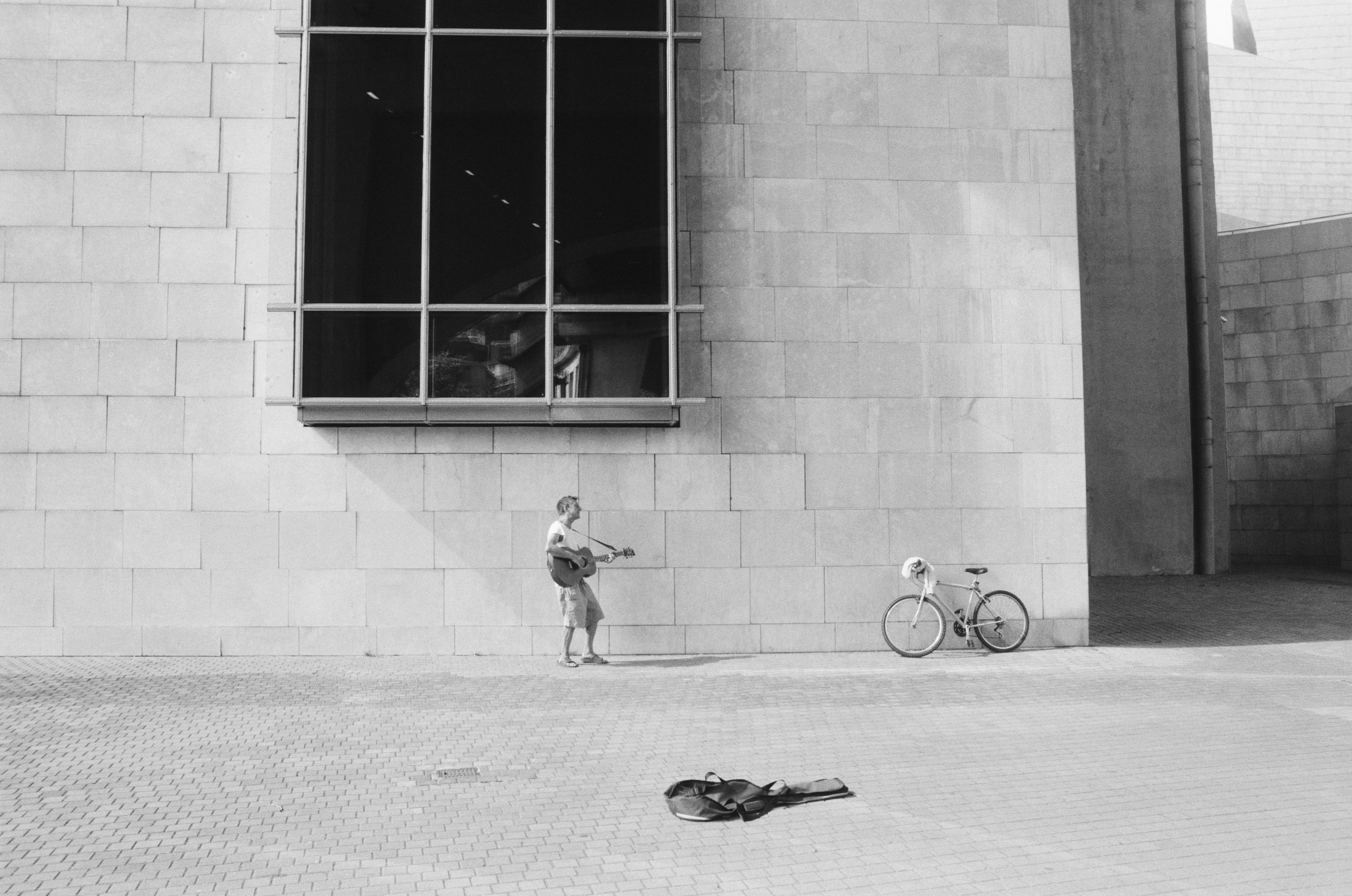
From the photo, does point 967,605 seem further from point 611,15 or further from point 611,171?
point 611,15

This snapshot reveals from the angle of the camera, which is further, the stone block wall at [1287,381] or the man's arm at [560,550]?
the stone block wall at [1287,381]

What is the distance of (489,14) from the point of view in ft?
43.6

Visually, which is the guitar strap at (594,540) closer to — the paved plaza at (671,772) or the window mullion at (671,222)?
the paved plaza at (671,772)

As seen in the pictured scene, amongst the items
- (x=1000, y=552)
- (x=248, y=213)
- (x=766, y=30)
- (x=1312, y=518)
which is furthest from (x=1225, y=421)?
(x=248, y=213)

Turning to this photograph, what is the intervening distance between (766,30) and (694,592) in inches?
268

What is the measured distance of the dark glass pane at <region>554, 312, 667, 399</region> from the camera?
13.2m

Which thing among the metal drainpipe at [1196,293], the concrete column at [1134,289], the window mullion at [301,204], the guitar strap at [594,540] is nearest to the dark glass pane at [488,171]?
the window mullion at [301,204]

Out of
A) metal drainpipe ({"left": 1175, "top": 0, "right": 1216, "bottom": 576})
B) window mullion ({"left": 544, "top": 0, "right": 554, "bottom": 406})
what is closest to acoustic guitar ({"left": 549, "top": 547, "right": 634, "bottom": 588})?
window mullion ({"left": 544, "top": 0, "right": 554, "bottom": 406})

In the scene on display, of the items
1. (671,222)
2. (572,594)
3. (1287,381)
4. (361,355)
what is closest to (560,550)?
(572,594)

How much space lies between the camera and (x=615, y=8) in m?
13.3

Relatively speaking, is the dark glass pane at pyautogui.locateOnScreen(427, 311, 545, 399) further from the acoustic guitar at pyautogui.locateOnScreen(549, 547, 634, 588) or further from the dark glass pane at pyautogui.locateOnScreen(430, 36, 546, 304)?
the acoustic guitar at pyautogui.locateOnScreen(549, 547, 634, 588)

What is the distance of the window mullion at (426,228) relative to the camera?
12898 mm

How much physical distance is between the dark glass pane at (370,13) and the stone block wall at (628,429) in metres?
0.54

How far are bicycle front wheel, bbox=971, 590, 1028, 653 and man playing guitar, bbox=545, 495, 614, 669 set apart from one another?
14.4 ft
